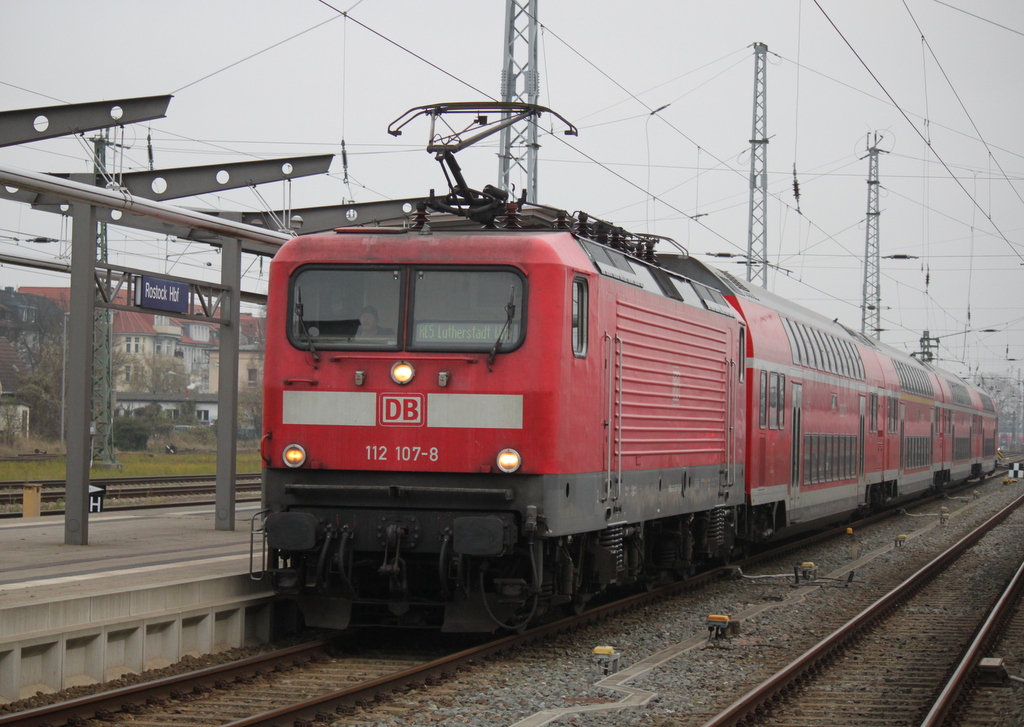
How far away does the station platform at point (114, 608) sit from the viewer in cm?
796

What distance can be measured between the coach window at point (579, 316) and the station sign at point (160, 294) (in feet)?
22.2

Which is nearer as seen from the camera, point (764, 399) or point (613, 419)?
point (613, 419)

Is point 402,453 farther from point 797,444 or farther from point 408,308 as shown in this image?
point 797,444

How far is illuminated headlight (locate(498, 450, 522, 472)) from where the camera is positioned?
923 cm

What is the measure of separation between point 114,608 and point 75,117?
7.18 metres

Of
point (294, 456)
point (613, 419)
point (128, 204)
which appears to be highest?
point (128, 204)

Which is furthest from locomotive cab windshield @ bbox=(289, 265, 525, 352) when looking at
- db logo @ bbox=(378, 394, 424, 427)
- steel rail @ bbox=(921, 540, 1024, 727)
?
steel rail @ bbox=(921, 540, 1024, 727)

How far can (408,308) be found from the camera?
31.6 ft

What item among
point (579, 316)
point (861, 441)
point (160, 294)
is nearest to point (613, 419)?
point (579, 316)

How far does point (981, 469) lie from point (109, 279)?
4359 cm

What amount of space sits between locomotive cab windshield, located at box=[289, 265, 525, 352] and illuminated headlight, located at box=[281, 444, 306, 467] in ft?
2.79

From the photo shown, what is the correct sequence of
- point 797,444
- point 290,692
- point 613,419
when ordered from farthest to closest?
point 797,444
point 613,419
point 290,692

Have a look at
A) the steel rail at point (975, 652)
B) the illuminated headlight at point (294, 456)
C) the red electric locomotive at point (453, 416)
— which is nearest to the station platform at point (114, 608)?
the red electric locomotive at point (453, 416)

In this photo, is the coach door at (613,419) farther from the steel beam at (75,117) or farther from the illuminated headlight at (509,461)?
the steel beam at (75,117)
